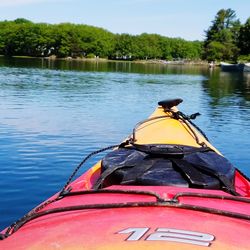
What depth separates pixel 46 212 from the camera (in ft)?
12.9

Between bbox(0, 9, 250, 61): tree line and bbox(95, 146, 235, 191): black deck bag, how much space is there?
126 m

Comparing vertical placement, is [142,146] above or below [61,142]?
above

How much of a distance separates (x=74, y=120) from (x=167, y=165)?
13833 mm

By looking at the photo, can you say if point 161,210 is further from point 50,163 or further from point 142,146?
point 50,163

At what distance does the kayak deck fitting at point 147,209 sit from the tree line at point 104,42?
127 meters

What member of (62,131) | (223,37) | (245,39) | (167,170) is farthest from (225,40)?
(167,170)

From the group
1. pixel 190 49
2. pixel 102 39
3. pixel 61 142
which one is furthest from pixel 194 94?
pixel 190 49

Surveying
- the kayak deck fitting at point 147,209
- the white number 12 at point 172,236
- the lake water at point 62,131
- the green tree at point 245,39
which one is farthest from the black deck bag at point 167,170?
the green tree at point 245,39

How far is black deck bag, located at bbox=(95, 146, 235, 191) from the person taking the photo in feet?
15.2

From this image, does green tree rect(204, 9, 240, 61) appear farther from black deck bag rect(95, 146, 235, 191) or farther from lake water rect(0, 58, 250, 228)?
black deck bag rect(95, 146, 235, 191)

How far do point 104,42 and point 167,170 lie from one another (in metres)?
155

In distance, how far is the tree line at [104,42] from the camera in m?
137

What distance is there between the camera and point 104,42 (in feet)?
515

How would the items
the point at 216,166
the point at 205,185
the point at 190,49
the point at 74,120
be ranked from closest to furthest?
the point at 205,185 → the point at 216,166 → the point at 74,120 → the point at 190,49
